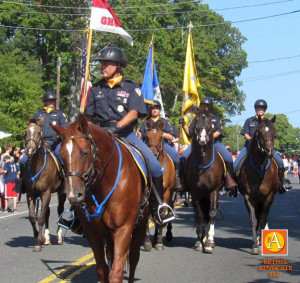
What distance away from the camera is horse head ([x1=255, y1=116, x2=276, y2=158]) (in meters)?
12.7

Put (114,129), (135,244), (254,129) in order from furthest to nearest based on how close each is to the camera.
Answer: (254,129)
(135,244)
(114,129)

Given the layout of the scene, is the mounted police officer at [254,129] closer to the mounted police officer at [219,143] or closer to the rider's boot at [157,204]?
the mounted police officer at [219,143]

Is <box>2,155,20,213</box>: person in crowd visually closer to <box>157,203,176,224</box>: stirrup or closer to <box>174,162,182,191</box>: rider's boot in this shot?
<box>174,162,182,191</box>: rider's boot

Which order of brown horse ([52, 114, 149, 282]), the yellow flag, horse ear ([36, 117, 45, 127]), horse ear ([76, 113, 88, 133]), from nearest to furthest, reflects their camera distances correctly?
1. brown horse ([52, 114, 149, 282])
2. horse ear ([76, 113, 88, 133])
3. horse ear ([36, 117, 45, 127])
4. the yellow flag

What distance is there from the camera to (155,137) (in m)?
13.5

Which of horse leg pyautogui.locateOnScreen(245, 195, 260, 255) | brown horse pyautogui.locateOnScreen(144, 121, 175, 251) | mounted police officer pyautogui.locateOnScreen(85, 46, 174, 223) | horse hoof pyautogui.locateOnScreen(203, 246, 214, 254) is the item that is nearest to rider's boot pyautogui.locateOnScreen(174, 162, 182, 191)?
brown horse pyautogui.locateOnScreen(144, 121, 175, 251)

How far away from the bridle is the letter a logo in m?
4.22

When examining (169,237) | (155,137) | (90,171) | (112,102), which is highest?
(112,102)

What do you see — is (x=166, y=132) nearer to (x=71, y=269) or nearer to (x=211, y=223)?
(x=211, y=223)

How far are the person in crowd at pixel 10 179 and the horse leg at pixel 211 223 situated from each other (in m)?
10.4

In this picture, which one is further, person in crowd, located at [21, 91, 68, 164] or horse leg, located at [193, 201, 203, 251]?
person in crowd, located at [21, 91, 68, 164]

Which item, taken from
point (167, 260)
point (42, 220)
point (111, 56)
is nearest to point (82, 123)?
point (111, 56)

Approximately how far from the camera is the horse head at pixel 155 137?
13.5m

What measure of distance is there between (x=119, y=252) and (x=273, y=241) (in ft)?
13.8
